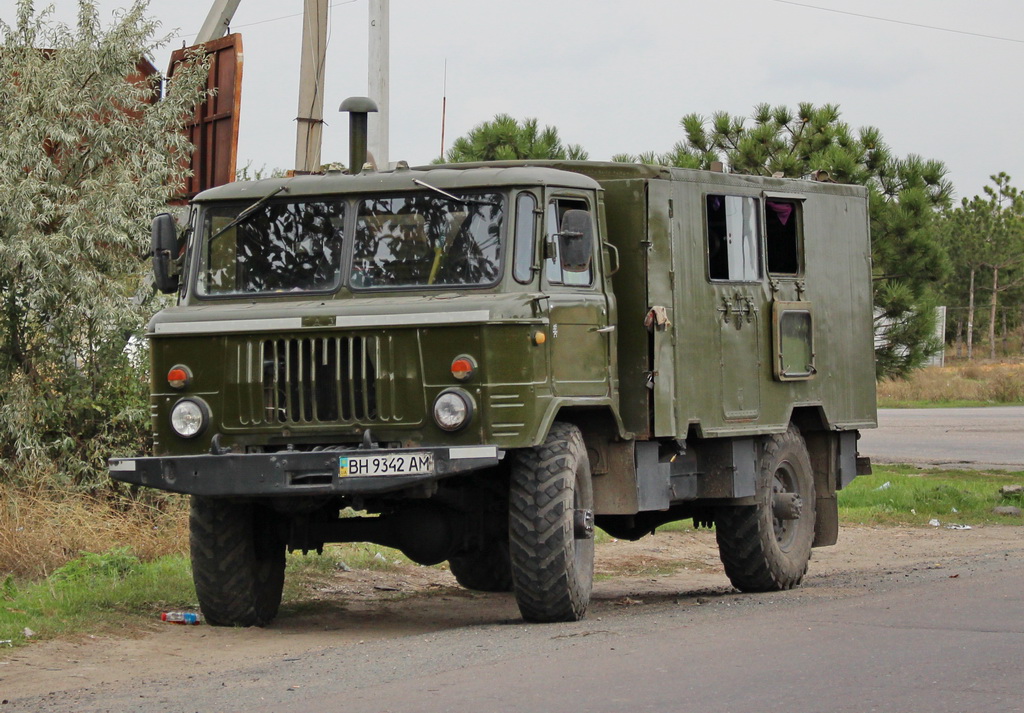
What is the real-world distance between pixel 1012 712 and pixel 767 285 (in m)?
6.13

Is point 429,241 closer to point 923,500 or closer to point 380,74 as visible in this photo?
point 380,74

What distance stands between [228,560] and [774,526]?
183 inches

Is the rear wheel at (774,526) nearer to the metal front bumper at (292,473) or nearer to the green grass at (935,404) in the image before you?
the metal front bumper at (292,473)

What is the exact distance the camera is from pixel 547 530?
30.1 feet

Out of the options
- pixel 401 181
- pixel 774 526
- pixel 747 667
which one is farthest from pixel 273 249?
pixel 774 526

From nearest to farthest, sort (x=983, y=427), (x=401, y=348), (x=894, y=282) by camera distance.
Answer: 1. (x=401, y=348)
2. (x=894, y=282)
3. (x=983, y=427)

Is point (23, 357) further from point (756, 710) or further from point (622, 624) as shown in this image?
point (756, 710)

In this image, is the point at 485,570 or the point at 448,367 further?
the point at 485,570

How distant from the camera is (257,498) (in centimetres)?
944

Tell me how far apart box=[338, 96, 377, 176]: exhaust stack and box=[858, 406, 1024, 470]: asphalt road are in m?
14.7

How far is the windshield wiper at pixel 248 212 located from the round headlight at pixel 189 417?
1148mm

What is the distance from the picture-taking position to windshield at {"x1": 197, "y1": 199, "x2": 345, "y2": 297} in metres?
9.73

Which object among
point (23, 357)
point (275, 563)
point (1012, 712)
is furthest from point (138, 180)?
point (1012, 712)

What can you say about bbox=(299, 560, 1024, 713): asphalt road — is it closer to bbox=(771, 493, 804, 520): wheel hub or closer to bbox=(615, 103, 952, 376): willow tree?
bbox=(771, 493, 804, 520): wheel hub
